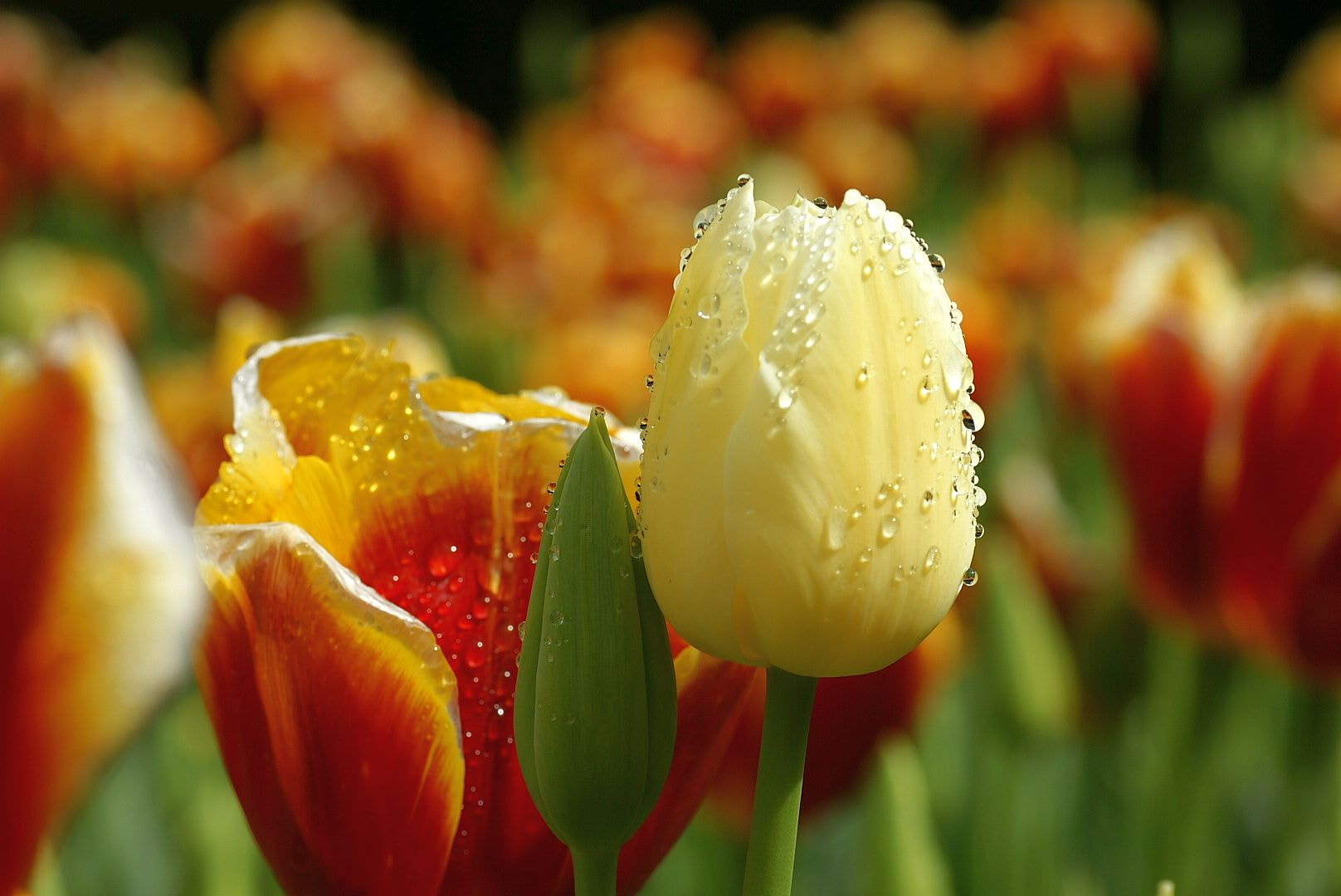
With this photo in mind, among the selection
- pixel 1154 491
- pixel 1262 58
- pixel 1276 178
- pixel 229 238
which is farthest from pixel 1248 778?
pixel 1262 58

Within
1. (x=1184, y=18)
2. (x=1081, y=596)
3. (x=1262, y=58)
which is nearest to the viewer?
(x=1081, y=596)

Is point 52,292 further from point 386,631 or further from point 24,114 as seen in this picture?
point 386,631

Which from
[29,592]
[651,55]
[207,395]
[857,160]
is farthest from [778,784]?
[651,55]

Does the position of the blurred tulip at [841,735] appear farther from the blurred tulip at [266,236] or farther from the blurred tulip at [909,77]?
the blurred tulip at [909,77]

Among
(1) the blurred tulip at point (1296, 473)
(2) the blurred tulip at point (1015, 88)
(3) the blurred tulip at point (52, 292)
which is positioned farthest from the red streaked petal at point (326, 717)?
(2) the blurred tulip at point (1015, 88)

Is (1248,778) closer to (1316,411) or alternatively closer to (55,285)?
(1316,411)

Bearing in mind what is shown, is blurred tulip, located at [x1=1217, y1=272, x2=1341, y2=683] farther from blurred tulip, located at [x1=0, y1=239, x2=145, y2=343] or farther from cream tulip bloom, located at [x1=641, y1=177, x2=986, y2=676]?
blurred tulip, located at [x1=0, y1=239, x2=145, y2=343]

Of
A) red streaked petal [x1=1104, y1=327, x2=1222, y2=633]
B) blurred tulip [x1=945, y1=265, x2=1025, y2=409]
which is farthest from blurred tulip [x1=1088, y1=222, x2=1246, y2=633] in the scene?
blurred tulip [x1=945, y1=265, x2=1025, y2=409]
